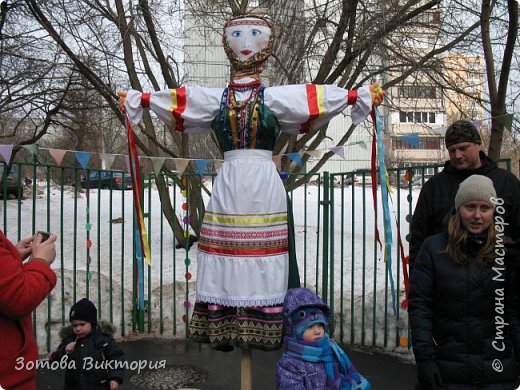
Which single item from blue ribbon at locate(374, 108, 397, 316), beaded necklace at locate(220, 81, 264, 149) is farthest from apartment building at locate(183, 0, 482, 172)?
beaded necklace at locate(220, 81, 264, 149)

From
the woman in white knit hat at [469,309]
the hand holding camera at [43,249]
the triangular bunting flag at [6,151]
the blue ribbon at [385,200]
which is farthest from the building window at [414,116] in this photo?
the hand holding camera at [43,249]

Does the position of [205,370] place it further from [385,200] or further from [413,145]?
[413,145]

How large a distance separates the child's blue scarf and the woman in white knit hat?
0.34m

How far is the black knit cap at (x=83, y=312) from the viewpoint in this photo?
2.82m

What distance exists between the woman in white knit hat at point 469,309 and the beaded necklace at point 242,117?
3.68 feet

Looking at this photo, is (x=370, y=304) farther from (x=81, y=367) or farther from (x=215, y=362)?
(x=81, y=367)

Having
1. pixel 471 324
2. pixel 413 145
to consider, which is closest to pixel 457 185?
pixel 471 324

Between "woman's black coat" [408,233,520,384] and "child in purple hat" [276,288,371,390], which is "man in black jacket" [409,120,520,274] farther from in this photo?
"child in purple hat" [276,288,371,390]

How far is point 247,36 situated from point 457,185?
1.38 m

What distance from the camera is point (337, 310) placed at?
5.06 m

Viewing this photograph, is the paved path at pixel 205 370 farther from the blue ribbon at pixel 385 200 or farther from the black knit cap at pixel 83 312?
the blue ribbon at pixel 385 200

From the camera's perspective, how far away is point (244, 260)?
258cm

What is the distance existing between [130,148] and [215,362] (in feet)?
7.35

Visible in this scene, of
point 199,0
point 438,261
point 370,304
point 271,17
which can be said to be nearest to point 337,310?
point 370,304
